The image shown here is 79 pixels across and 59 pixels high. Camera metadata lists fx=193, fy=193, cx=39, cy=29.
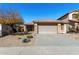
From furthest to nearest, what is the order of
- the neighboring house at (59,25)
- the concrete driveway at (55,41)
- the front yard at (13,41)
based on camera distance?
the neighboring house at (59,25)
the front yard at (13,41)
the concrete driveway at (55,41)

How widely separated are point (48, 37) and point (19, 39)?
2245 millimetres

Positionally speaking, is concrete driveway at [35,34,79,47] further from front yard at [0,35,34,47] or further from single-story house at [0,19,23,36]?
single-story house at [0,19,23,36]

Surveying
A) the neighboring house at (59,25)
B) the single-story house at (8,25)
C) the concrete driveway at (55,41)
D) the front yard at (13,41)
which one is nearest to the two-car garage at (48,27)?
the neighboring house at (59,25)

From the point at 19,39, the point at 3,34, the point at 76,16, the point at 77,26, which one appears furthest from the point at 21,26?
the point at 76,16

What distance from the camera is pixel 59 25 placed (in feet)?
53.3

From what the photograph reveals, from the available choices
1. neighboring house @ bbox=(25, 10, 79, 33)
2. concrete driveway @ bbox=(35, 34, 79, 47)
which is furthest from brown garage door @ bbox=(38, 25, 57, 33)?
concrete driveway @ bbox=(35, 34, 79, 47)

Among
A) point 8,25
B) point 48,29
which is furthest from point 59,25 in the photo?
point 8,25

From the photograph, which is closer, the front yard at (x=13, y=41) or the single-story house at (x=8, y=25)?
the front yard at (x=13, y=41)

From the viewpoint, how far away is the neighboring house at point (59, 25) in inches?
542

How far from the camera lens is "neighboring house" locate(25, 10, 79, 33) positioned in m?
13.8

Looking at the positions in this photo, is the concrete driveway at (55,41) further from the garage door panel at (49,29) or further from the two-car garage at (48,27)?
the two-car garage at (48,27)

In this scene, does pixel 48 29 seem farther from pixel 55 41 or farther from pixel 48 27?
pixel 55 41

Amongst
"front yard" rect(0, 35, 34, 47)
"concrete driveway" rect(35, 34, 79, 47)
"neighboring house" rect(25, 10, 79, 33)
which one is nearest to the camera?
"concrete driveway" rect(35, 34, 79, 47)

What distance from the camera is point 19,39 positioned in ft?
43.2
